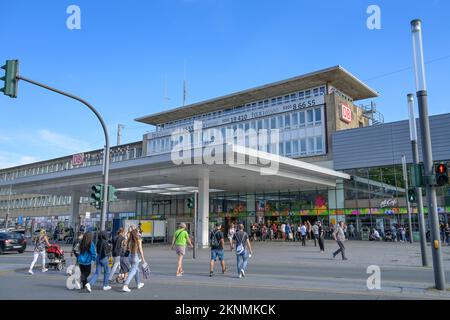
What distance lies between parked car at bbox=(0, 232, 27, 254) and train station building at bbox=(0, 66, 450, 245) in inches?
285

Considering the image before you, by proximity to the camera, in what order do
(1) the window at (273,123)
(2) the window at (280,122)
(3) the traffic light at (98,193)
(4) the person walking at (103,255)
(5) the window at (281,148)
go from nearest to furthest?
(4) the person walking at (103,255) < (3) the traffic light at (98,193) < (5) the window at (281,148) < (2) the window at (280,122) < (1) the window at (273,123)

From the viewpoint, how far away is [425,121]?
10.1 metres

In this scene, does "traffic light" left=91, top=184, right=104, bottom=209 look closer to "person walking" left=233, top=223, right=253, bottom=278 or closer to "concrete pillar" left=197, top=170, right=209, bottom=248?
"person walking" left=233, top=223, right=253, bottom=278

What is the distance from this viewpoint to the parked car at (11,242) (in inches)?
1031

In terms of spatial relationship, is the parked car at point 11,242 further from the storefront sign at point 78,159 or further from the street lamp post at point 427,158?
the storefront sign at point 78,159

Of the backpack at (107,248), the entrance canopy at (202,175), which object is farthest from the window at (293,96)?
the backpack at (107,248)

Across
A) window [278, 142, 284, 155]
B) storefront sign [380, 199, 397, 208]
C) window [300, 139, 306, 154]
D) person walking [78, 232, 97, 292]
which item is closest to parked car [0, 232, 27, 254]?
person walking [78, 232, 97, 292]

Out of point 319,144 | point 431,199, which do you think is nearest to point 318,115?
point 319,144

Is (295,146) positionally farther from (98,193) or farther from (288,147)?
(98,193)

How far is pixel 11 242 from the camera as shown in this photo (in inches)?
1046

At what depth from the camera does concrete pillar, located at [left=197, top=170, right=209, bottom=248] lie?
96.6 feet

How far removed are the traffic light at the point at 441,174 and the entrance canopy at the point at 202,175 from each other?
15.0m
